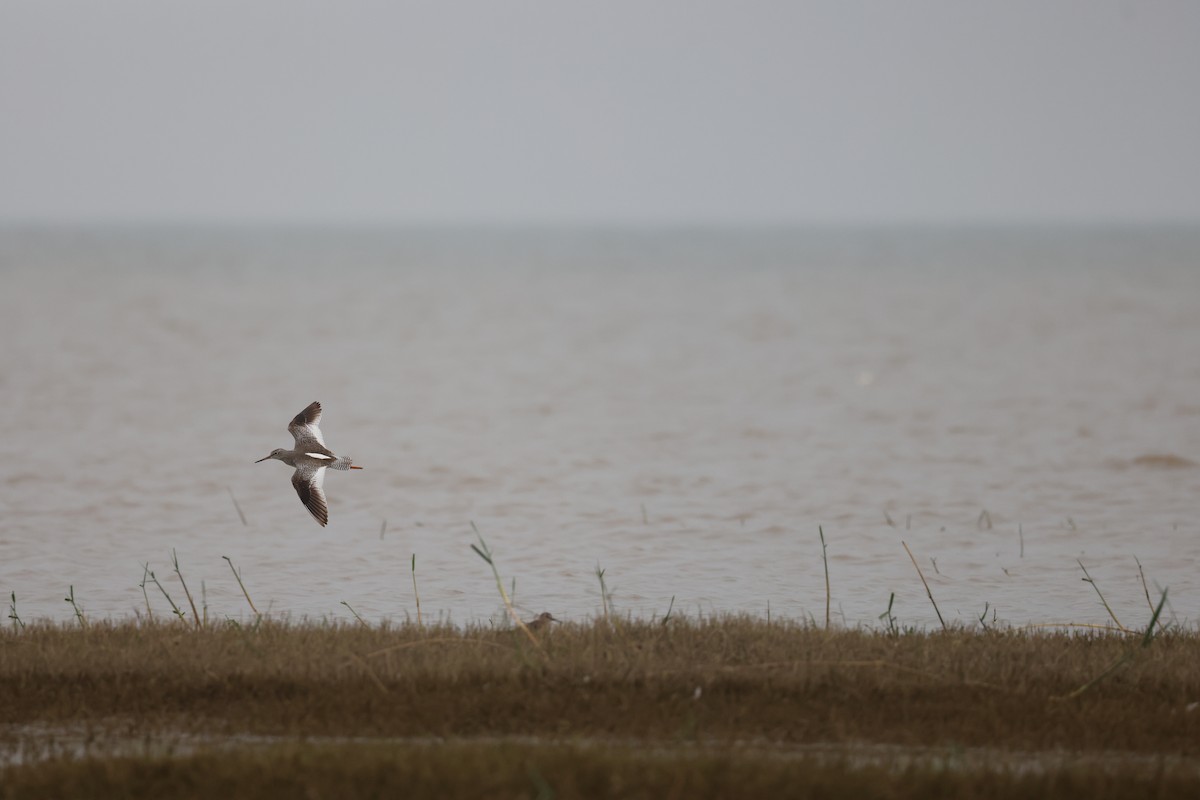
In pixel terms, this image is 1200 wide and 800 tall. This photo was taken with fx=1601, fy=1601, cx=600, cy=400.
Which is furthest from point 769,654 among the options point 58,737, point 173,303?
point 173,303

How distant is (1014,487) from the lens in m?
17.0

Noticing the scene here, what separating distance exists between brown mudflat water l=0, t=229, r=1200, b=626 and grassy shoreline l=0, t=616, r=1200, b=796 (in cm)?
183

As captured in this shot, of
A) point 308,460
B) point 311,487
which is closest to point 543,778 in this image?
point 311,487

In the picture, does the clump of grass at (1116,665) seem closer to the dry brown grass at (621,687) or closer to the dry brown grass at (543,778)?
the dry brown grass at (621,687)

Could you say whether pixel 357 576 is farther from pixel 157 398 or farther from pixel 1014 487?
pixel 157 398

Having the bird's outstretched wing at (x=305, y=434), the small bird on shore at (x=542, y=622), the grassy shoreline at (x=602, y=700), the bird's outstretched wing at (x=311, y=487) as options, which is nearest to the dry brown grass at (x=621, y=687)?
the grassy shoreline at (x=602, y=700)

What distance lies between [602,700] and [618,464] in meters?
11.2

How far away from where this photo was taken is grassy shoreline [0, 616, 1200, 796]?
6.70 m

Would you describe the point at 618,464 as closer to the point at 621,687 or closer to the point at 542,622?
the point at 542,622

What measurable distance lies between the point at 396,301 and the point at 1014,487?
5162 cm

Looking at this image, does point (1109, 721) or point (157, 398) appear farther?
point (157, 398)

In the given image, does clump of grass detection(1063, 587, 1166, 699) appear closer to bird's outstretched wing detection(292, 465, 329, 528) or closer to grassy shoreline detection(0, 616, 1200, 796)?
grassy shoreline detection(0, 616, 1200, 796)

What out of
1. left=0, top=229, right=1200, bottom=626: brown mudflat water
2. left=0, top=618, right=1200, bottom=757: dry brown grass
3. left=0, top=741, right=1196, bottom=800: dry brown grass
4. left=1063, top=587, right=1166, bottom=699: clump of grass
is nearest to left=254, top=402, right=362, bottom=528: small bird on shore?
left=0, top=618, right=1200, bottom=757: dry brown grass

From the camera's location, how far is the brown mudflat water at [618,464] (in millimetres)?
11906
